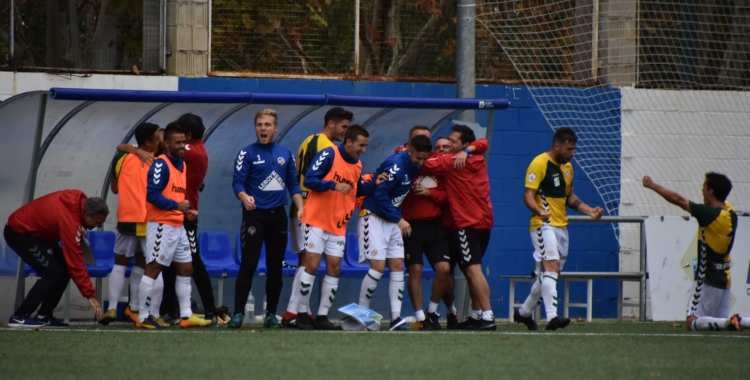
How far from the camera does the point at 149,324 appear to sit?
8.62 m

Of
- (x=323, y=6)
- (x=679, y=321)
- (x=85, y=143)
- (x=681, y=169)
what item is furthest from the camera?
(x=681, y=169)

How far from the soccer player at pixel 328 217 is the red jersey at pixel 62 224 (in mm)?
1789

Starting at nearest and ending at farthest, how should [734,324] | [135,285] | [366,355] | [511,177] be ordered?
[366,355] < [734,324] < [135,285] < [511,177]

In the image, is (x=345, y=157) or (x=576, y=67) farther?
(x=576, y=67)

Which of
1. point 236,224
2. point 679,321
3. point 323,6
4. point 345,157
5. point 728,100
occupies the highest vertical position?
point 323,6

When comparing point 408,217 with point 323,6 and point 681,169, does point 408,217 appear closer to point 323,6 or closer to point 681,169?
point 323,6

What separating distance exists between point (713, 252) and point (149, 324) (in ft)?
15.8

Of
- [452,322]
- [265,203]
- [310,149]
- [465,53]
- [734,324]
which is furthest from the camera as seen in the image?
[465,53]

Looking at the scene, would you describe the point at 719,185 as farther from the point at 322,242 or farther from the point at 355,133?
the point at 322,242

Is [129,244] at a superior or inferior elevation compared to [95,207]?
inferior

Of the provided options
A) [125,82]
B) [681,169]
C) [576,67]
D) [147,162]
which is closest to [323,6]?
[125,82]

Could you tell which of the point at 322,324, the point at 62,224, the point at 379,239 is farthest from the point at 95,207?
the point at 379,239

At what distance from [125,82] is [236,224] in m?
2.09

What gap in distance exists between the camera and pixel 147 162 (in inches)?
350
